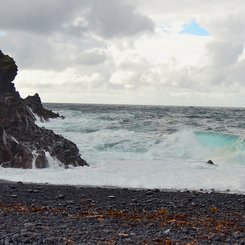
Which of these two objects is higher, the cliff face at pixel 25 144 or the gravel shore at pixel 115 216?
the cliff face at pixel 25 144

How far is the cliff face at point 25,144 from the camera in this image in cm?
2045

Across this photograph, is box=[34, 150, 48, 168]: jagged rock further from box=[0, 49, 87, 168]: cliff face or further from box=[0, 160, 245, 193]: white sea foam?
box=[0, 160, 245, 193]: white sea foam

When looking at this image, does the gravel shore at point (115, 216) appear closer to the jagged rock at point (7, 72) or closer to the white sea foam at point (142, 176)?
the white sea foam at point (142, 176)

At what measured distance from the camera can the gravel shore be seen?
876cm

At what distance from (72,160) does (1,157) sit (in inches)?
129

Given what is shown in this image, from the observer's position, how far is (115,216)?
11148 millimetres

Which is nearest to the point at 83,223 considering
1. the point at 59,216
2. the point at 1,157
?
the point at 59,216

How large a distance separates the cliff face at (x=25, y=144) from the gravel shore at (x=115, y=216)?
3.89 metres

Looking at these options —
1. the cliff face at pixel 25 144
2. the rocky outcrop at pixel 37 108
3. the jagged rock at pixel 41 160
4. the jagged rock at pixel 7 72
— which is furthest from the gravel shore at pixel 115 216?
the rocky outcrop at pixel 37 108

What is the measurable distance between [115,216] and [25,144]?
1168 cm

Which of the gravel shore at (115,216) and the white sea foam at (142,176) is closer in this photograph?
the gravel shore at (115,216)

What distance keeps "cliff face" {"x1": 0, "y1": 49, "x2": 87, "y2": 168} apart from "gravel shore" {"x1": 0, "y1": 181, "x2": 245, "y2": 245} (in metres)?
3.89

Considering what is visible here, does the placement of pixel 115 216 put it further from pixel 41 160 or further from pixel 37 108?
pixel 37 108

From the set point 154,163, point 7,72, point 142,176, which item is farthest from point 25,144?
point 7,72
